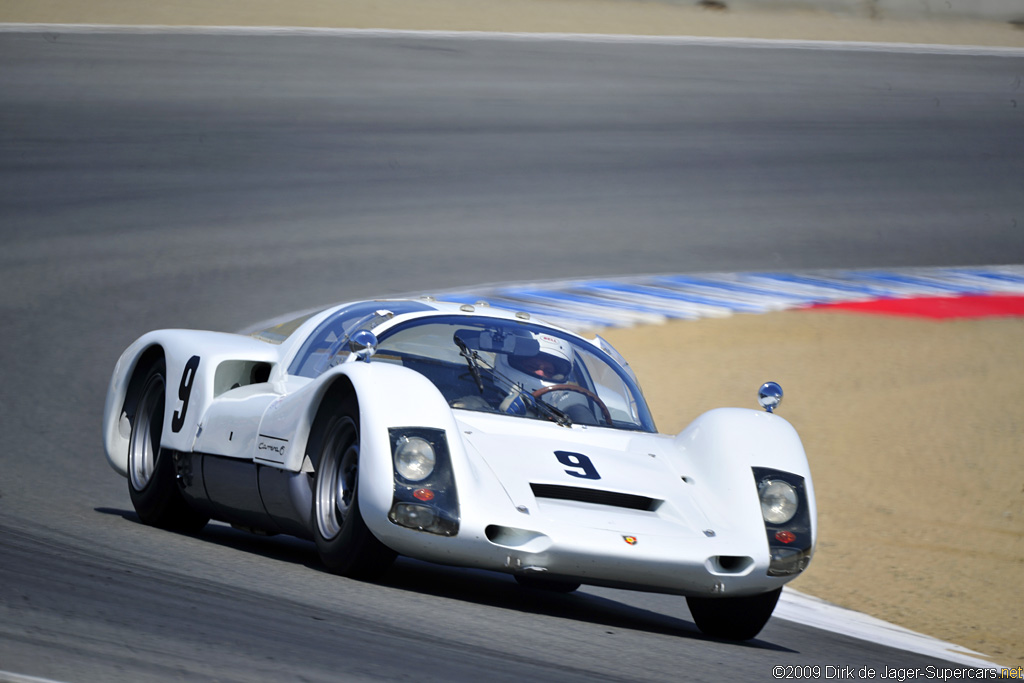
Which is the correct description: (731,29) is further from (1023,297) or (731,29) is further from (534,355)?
(534,355)

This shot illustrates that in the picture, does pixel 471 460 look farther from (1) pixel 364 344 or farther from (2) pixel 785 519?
(2) pixel 785 519

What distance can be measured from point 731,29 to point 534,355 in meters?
17.9

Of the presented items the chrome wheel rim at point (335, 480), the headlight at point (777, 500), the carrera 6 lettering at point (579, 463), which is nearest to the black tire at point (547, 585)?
the carrera 6 lettering at point (579, 463)

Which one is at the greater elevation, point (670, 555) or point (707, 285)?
point (670, 555)

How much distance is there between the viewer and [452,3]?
2330cm

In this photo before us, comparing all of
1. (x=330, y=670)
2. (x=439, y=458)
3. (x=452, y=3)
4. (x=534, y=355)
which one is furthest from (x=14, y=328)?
(x=452, y=3)

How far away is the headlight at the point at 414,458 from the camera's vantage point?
15.9 feet

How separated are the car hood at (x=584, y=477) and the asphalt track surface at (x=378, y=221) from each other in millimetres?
402

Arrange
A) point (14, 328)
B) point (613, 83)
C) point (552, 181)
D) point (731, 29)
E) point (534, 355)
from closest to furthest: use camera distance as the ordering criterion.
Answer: point (534, 355), point (14, 328), point (552, 181), point (613, 83), point (731, 29)

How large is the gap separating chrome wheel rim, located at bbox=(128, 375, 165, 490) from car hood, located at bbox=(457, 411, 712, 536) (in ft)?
6.28

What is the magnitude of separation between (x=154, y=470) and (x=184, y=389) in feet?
1.28

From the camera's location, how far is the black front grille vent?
16.5 feet

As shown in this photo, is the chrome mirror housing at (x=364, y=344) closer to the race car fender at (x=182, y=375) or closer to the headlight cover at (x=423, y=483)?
the headlight cover at (x=423, y=483)

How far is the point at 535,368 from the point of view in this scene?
241 inches
